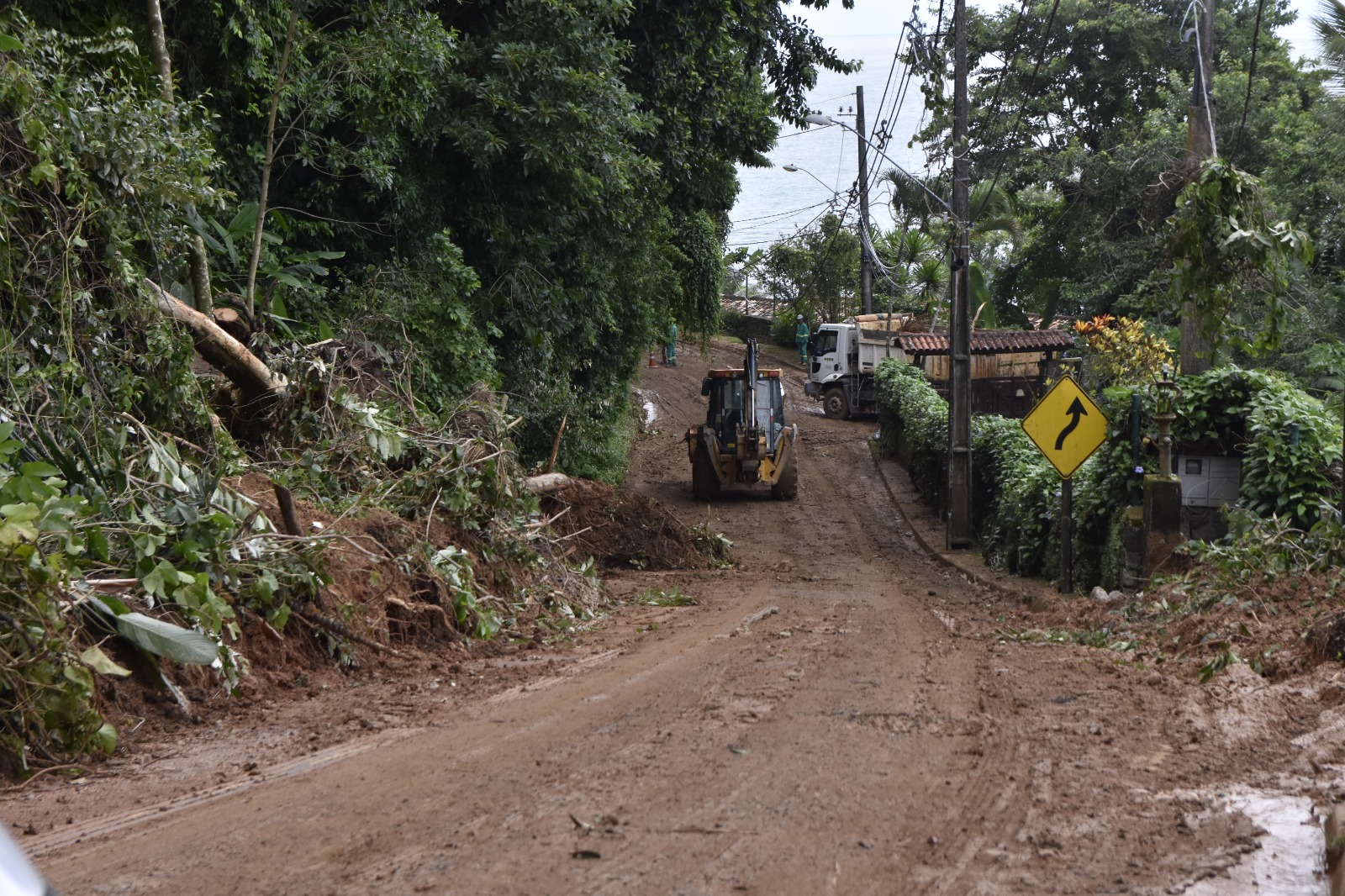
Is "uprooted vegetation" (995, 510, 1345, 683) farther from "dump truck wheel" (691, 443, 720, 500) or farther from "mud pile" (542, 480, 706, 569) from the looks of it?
"dump truck wheel" (691, 443, 720, 500)

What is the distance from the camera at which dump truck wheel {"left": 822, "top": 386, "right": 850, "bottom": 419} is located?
38.4 m

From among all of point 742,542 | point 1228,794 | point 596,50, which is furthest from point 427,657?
point 742,542

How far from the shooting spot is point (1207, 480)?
12.9 meters

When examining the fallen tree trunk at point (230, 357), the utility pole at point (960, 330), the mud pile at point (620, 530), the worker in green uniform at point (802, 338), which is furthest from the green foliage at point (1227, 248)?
the worker in green uniform at point (802, 338)

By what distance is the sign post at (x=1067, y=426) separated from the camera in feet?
45.1

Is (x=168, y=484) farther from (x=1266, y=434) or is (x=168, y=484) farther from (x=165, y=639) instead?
(x=1266, y=434)

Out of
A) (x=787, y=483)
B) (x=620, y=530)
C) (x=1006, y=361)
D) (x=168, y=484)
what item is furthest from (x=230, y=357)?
(x=1006, y=361)

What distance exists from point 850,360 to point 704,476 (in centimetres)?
1390

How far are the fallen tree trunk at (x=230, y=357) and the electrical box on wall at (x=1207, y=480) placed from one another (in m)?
9.55

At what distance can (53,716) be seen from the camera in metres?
5.91

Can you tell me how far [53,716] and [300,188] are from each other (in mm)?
10546

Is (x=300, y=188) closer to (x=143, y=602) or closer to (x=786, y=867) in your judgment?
(x=143, y=602)

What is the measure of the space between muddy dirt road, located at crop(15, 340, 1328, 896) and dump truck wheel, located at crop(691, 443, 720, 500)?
15.8 m

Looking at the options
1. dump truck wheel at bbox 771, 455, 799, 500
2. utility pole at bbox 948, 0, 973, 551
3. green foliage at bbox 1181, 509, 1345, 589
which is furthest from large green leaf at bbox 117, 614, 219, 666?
dump truck wheel at bbox 771, 455, 799, 500
